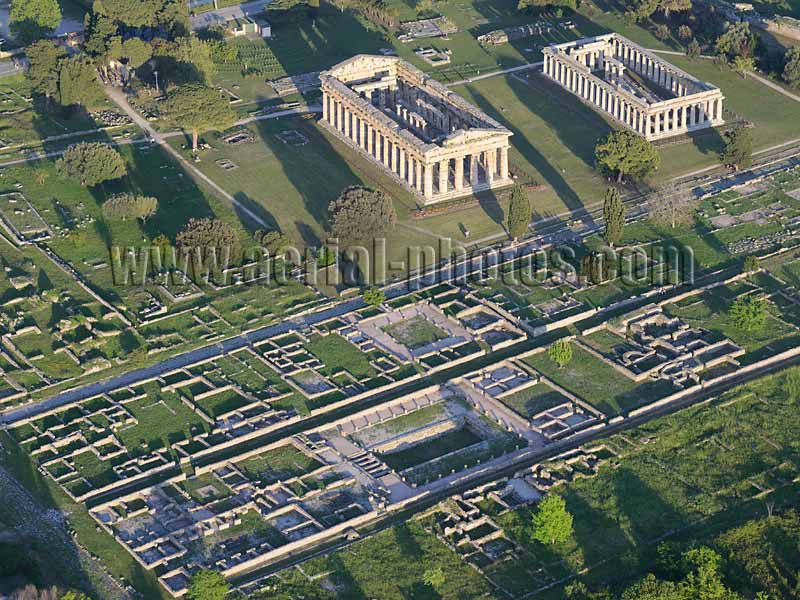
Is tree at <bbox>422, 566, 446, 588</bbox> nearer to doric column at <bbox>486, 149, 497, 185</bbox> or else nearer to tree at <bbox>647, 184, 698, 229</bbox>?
tree at <bbox>647, 184, 698, 229</bbox>

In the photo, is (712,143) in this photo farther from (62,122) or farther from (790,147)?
(62,122)

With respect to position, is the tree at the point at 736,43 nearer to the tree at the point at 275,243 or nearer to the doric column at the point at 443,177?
the doric column at the point at 443,177

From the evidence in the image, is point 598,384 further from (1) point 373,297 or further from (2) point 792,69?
(2) point 792,69

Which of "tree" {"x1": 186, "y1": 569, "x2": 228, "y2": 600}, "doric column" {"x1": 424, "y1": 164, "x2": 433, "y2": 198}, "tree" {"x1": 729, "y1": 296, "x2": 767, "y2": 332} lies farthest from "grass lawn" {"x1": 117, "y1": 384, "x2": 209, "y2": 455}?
"tree" {"x1": 729, "y1": 296, "x2": 767, "y2": 332}

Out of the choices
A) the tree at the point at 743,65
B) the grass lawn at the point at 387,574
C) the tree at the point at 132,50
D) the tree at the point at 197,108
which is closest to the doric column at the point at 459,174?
the tree at the point at 197,108

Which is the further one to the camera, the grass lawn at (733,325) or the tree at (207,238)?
the tree at (207,238)

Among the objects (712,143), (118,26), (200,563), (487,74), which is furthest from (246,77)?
(200,563)

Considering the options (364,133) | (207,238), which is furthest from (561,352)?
(364,133)
